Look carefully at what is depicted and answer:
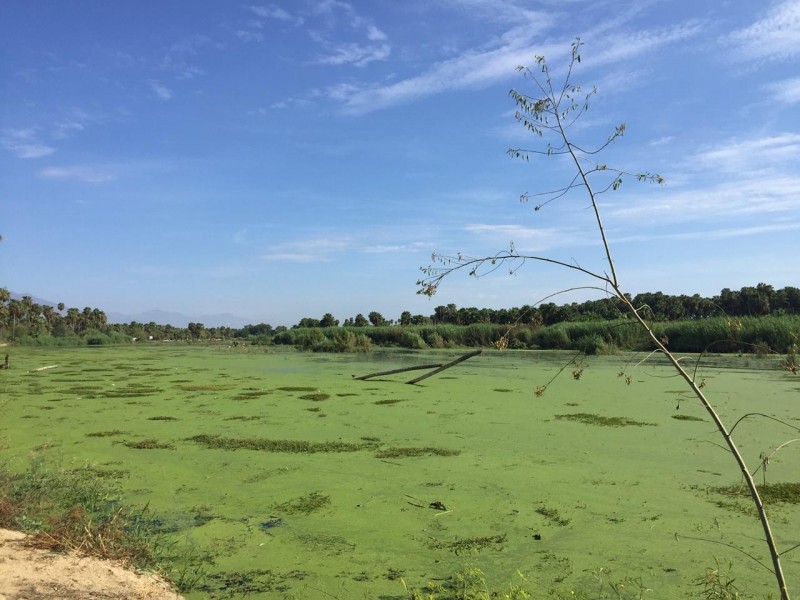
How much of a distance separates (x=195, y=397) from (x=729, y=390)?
681 cm

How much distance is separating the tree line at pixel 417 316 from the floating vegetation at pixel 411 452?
33.0 ft

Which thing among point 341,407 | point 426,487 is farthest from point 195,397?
point 426,487

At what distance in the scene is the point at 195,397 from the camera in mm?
7434

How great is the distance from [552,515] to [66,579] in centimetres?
219

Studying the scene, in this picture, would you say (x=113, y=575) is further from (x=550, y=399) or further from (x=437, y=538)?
(x=550, y=399)

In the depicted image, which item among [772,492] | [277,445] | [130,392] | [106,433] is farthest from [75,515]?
[130,392]

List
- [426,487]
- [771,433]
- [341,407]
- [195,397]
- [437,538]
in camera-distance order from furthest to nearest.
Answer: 1. [195,397]
2. [341,407]
3. [771,433]
4. [426,487]
5. [437,538]

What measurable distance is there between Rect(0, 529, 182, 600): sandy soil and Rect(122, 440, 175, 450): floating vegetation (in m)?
2.22

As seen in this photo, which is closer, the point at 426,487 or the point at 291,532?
the point at 291,532

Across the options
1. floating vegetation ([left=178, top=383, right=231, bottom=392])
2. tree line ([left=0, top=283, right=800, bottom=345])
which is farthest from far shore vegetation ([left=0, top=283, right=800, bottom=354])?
floating vegetation ([left=178, top=383, right=231, bottom=392])

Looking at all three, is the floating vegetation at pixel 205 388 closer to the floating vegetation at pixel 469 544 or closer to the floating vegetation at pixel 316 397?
the floating vegetation at pixel 316 397

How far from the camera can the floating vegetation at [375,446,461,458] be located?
4.22 m

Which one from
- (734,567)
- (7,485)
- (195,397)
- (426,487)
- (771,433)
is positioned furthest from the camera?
(195,397)

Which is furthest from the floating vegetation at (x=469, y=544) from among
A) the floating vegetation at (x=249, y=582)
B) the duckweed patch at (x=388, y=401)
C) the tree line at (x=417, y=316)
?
the tree line at (x=417, y=316)
